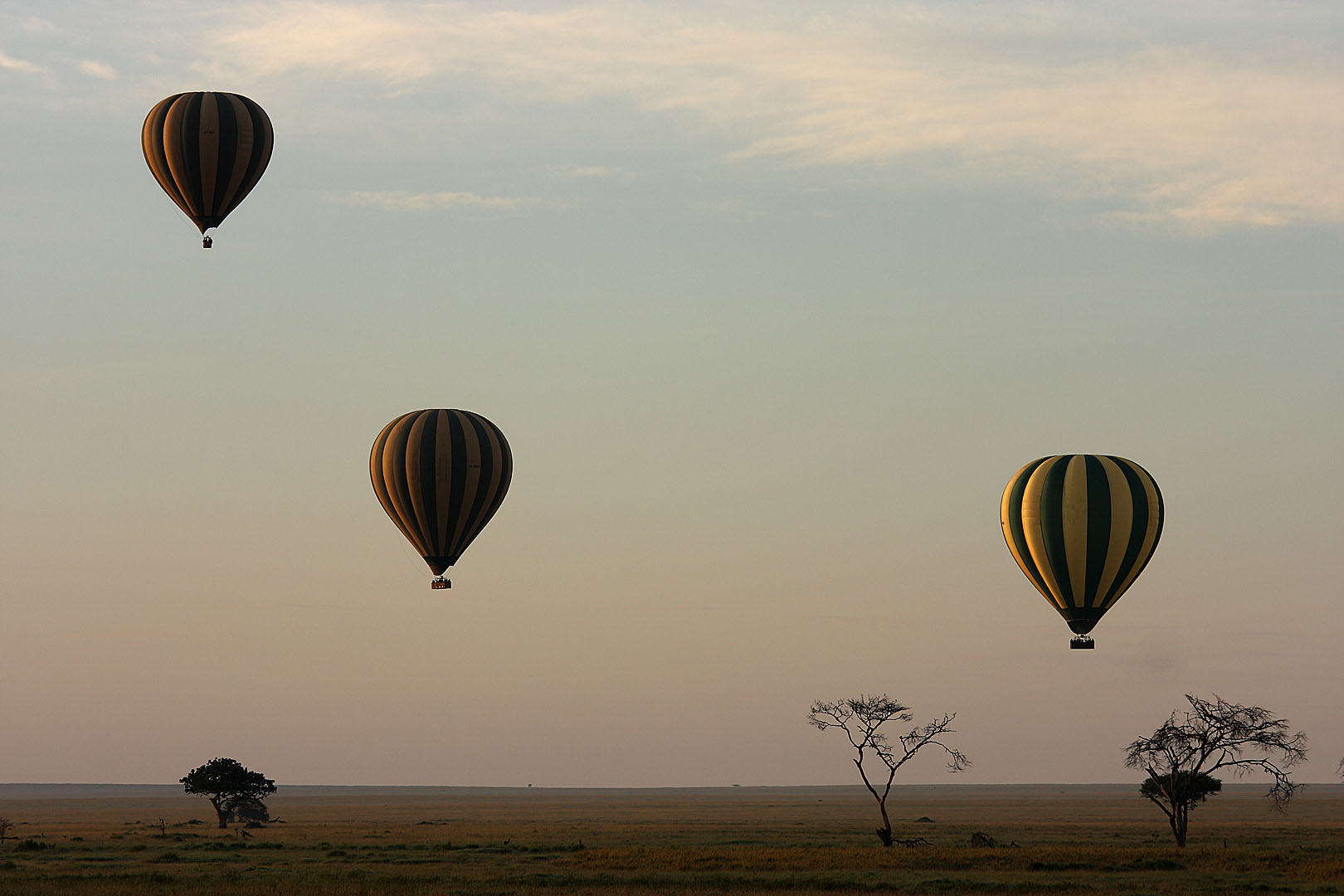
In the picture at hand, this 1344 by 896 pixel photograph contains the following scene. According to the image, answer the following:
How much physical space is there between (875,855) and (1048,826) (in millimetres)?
49387

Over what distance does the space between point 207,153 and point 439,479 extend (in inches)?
597

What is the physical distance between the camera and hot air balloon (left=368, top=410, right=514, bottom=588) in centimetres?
5944

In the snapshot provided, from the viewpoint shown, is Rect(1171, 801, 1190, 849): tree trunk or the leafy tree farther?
the leafy tree

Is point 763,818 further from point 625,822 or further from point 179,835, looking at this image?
point 179,835

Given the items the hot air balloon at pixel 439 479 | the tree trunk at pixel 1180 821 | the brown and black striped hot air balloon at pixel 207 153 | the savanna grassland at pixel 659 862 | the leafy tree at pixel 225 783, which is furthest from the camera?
the leafy tree at pixel 225 783

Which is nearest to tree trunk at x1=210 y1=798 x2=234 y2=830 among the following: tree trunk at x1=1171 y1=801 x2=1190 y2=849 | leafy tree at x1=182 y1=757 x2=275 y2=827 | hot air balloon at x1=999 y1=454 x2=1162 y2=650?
leafy tree at x1=182 y1=757 x2=275 y2=827

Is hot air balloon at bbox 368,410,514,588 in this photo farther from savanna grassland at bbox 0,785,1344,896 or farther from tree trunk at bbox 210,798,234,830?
tree trunk at bbox 210,798,234,830

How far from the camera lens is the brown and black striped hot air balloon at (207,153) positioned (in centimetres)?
6128

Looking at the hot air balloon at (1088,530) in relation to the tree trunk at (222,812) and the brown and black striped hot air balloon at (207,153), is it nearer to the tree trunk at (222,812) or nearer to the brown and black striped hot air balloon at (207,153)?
the brown and black striped hot air balloon at (207,153)

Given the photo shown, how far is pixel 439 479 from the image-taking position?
195 feet

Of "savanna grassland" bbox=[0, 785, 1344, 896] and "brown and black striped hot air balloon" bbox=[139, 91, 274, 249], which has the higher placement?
"brown and black striped hot air balloon" bbox=[139, 91, 274, 249]

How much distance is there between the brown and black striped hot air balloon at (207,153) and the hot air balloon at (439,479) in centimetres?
1058

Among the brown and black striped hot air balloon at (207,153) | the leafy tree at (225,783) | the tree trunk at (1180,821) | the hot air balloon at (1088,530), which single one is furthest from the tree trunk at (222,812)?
the hot air balloon at (1088,530)

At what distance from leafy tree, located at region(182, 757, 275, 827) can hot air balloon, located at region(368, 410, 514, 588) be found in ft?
132
